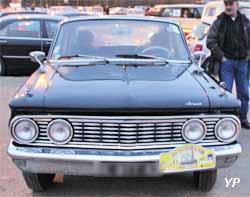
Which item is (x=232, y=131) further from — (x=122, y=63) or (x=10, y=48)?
(x=10, y=48)

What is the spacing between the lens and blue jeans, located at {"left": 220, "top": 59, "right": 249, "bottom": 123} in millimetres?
7273

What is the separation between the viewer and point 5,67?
12.7 metres

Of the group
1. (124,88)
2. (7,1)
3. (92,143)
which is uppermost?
(124,88)

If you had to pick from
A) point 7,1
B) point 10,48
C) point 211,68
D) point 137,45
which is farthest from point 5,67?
point 7,1

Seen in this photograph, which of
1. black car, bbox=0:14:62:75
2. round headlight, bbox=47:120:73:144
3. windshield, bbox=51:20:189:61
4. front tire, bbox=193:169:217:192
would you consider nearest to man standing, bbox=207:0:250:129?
windshield, bbox=51:20:189:61

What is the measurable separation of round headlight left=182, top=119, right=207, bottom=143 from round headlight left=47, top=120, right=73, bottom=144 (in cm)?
90

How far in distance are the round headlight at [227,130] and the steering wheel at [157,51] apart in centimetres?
147

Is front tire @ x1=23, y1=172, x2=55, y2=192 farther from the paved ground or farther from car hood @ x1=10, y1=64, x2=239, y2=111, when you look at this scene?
car hood @ x1=10, y1=64, x2=239, y2=111

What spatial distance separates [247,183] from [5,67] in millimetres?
8578

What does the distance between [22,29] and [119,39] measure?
24.3 ft

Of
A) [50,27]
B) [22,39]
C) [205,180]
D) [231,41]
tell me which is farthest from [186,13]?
[205,180]

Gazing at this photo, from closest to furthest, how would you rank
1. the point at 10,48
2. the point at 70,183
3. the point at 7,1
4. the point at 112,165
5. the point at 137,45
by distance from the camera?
the point at 112,165 → the point at 70,183 → the point at 137,45 → the point at 10,48 → the point at 7,1

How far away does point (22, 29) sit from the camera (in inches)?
501

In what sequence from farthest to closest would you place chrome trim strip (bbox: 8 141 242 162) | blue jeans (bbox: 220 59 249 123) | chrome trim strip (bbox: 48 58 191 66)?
blue jeans (bbox: 220 59 249 123) → chrome trim strip (bbox: 48 58 191 66) → chrome trim strip (bbox: 8 141 242 162)
